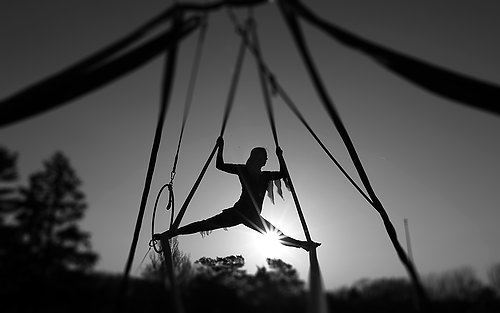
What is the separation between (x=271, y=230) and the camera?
263 inches

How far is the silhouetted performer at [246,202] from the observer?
21.1ft

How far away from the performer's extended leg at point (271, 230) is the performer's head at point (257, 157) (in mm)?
775

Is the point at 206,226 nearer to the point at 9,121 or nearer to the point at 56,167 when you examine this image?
the point at 9,121

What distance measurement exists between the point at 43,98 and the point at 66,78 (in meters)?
0.22

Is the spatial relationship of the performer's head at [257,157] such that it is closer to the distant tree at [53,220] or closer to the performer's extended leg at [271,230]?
the performer's extended leg at [271,230]

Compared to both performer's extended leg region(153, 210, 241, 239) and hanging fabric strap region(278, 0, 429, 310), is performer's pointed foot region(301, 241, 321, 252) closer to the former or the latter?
performer's extended leg region(153, 210, 241, 239)

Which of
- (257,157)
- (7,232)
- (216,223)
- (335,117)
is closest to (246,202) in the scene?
(216,223)

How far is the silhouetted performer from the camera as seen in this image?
6.42m

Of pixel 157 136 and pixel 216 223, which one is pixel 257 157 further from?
pixel 157 136

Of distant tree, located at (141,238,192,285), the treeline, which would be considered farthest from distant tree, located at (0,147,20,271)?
distant tree, located at (141,238,192,285)

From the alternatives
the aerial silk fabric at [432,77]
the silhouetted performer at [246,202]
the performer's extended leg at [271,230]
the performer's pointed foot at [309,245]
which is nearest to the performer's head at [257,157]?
the silhouetted performer at [246,202]

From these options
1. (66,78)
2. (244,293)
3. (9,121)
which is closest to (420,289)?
(244,293)

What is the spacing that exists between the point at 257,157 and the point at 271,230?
112 centimetres

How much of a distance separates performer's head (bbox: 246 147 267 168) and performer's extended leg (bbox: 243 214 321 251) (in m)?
0.77
